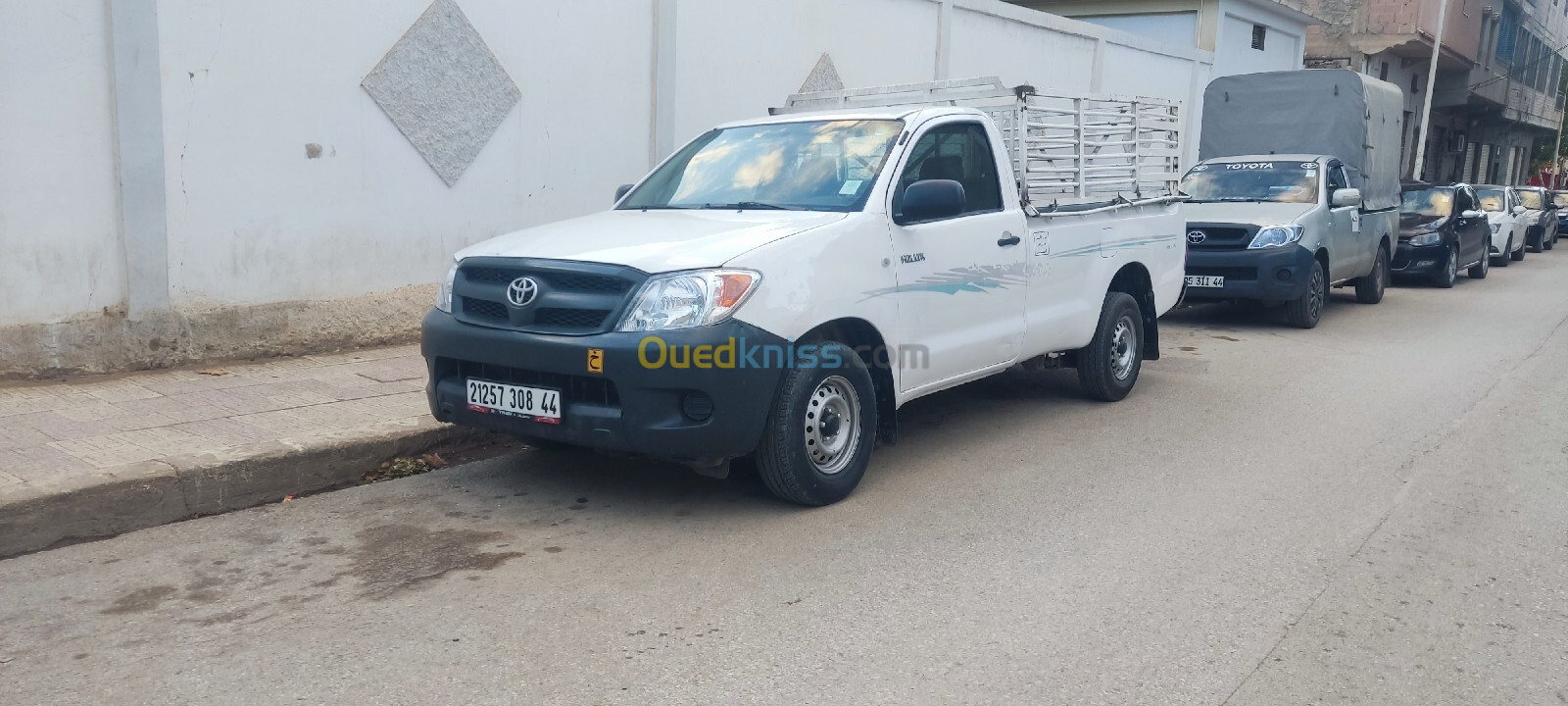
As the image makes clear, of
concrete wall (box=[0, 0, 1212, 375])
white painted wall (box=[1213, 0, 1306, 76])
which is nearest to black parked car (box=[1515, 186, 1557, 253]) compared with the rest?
white painted wall (box=[1213, 0, 1306, 76])

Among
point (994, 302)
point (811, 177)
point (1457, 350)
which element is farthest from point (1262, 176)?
point (811, 177)

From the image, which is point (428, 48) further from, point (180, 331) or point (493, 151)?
point (180, 331)

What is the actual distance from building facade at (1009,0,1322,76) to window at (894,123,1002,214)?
16.7 m

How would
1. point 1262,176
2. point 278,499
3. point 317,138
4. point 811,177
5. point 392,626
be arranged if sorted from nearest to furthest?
point 392,626
point 278,499
point 811,177
point 317,138
point 1262,176

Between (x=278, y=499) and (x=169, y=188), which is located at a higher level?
(x=169, y=188)

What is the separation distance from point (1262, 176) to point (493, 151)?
27.4 ft

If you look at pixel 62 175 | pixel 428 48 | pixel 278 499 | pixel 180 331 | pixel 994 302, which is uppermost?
pixel 428 48

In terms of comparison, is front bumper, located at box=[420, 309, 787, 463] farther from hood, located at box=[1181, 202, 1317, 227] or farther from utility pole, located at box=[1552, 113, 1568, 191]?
utility pole, located at box=[1552, 113, 1568, 191]

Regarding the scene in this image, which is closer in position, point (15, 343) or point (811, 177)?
point (811, 177)

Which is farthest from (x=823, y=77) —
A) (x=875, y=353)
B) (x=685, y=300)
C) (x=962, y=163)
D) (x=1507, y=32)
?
(x=1507, y=32)

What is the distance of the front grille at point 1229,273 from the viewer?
11844 mm

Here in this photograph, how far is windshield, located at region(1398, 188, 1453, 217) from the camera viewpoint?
17.6 meters

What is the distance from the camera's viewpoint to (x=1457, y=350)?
35.3ft

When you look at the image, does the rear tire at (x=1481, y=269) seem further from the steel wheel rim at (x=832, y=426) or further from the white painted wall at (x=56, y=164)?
the white painted wall at (x=56, y=164)
